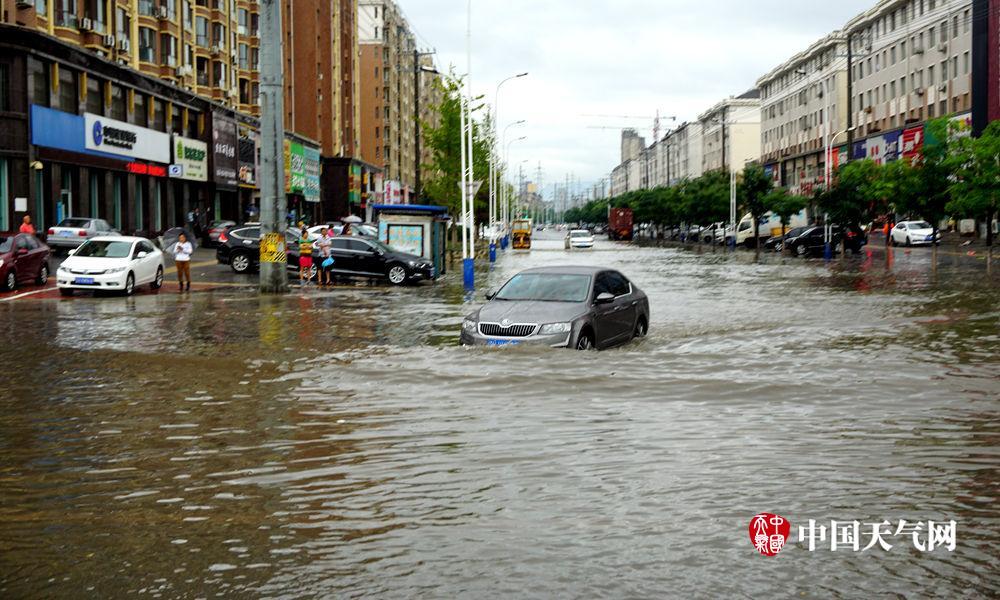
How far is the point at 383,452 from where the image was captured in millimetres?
9602

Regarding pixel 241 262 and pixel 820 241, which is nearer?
pixel 241 262

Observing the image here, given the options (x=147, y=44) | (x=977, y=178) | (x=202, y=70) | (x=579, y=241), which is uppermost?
(x=202, y=70)

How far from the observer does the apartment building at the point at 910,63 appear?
82000 mm

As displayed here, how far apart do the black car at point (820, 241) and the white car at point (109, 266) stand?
1462 inches

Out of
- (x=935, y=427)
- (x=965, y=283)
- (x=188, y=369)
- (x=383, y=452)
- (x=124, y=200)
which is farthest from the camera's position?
(x=124, y=200)

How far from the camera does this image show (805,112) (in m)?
120

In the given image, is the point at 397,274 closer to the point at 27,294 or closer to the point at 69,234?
the point at 27,294

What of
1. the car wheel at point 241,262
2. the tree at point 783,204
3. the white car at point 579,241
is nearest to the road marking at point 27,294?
the car wheel at point 241,262

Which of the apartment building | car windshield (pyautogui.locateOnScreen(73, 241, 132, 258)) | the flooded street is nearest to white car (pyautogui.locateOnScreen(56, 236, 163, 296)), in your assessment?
car windshield (pyautogui.locateOnScreen(73, 241, 132, 258))

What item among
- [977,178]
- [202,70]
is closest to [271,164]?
[977,178]

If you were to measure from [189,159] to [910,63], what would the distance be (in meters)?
55.7

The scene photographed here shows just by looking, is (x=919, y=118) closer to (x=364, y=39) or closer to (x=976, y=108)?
(x=976, y=108)

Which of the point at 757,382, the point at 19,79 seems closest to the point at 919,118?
the point at 19,79

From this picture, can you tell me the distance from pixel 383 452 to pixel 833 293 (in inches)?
936
